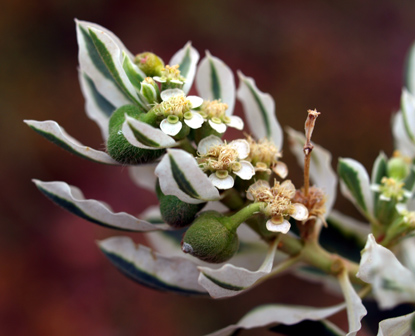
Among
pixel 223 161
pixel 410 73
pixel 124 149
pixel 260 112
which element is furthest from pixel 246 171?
pixel 410 73

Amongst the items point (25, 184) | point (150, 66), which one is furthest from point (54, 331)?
point (150, 66)

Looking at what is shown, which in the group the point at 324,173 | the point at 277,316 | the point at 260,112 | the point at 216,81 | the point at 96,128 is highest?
the point at 216,81

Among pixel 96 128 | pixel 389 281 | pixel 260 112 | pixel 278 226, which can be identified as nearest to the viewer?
pixel 389 281

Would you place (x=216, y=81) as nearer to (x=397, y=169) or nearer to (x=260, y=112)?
(x=260, y=112)

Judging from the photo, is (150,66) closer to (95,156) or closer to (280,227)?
(95,156)

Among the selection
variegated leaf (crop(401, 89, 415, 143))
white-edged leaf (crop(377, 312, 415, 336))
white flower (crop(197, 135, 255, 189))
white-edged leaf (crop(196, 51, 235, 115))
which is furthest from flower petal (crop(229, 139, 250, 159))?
variegated leaf (crop(401, 89, 415, 143))

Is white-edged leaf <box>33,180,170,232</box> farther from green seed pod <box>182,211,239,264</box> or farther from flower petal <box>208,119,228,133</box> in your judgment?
flower petal <box>208,119,228,133</box>
